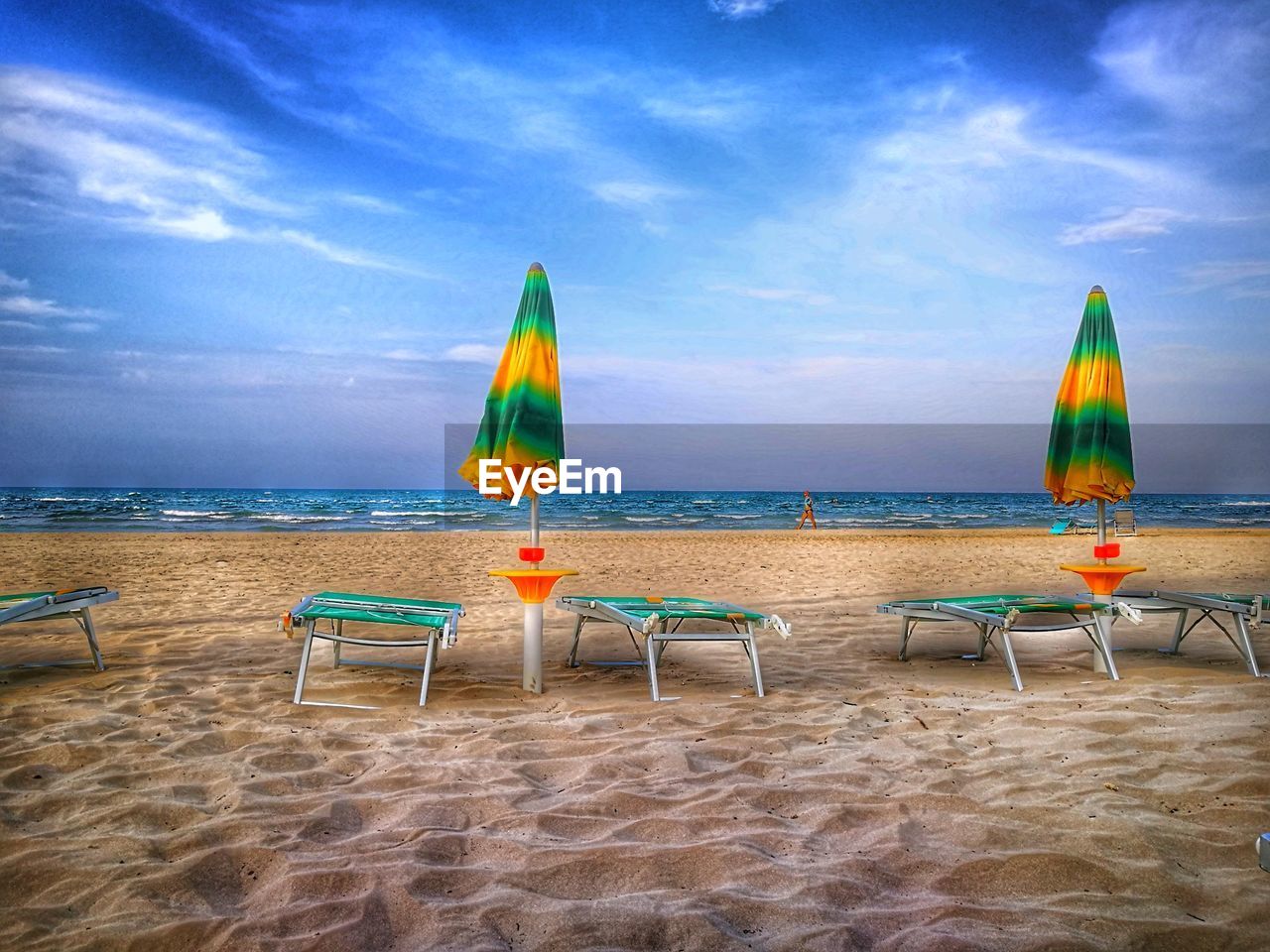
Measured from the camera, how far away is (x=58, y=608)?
4.96 meters

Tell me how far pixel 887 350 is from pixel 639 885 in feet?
86.1

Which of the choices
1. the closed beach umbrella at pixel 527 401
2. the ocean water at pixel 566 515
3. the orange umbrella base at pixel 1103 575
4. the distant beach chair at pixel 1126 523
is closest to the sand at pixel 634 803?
the orange umbrella base at pixel 1103 575

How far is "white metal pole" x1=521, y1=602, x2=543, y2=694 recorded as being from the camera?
493 cm

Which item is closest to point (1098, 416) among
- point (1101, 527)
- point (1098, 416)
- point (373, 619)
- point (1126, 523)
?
point (1098, 416)

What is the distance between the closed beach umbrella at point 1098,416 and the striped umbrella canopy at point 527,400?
3749 mm

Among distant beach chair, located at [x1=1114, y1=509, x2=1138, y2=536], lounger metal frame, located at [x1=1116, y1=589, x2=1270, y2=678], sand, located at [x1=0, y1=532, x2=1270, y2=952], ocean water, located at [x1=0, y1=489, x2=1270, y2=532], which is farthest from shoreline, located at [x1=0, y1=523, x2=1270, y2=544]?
lounger metal frame, located at [x1=1116, y1=589, x2=1270, y2=678]

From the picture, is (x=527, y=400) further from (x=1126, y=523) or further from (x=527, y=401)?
(x=1126, y=523)

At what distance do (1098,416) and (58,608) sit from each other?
7137 mm

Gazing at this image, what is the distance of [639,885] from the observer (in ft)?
8.34

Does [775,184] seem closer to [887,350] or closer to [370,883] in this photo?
[887,350]

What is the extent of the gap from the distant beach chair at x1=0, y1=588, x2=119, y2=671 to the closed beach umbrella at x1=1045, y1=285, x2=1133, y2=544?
22.1ft

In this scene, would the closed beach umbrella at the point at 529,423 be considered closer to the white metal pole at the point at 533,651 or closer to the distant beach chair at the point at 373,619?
the white metal pole at the point at 533,651

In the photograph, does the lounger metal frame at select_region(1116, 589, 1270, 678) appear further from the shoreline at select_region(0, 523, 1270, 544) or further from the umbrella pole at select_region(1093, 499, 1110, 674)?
the shoreline at select_region(0, 523, 1270, 544)

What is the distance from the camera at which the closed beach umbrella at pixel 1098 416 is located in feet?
18.2
